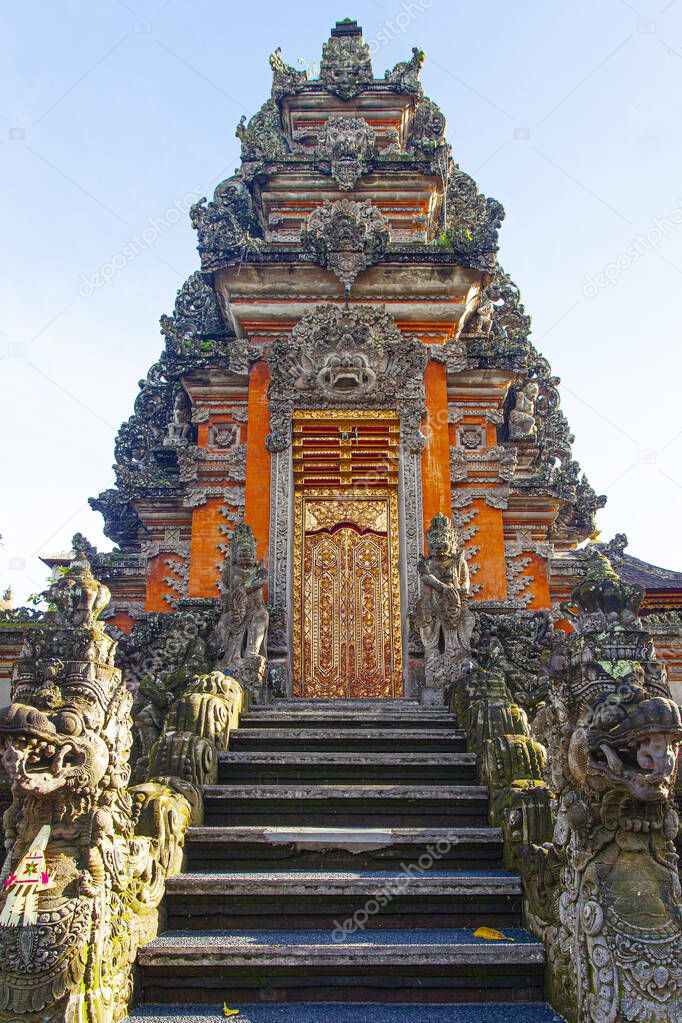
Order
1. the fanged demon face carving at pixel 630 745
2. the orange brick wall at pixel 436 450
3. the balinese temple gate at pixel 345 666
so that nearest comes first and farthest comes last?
the fanged demon face carving at pixel 630 745 → the balinese temple gate at pixel 345 666 → the orange brick wall at pixel 436 450

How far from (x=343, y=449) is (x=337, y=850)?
6.48 m

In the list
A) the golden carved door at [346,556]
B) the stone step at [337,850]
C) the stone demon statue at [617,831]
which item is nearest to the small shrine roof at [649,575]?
the golden carved door at [346,556]

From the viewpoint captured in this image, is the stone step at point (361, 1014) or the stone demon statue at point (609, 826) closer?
the stone demon statue at point (609, 826)

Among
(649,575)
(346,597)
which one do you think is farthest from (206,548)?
(649,575)

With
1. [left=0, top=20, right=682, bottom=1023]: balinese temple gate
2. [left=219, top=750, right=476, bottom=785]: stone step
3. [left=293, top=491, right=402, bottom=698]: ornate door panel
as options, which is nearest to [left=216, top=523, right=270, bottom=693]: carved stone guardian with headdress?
[left=0, top=20, right=682, bottom=1023]: balinese temple gate

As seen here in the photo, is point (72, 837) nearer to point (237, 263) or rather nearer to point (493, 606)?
point (493, 606)

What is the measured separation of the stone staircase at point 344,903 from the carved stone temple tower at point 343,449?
3153 millimetres

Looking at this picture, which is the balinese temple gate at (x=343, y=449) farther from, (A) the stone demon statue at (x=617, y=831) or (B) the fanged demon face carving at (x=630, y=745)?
(B) the fanged demon face carving at (x=630, y=745)

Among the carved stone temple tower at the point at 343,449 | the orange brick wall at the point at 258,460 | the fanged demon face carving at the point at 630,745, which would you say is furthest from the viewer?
the orange brick wall at the point at 258,460

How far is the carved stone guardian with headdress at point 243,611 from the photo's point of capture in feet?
30.1

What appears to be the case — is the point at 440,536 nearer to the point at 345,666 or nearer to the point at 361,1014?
the point at 345,666

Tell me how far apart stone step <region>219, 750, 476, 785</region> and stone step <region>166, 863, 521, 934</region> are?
1365mm

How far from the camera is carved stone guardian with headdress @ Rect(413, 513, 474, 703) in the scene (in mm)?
8992

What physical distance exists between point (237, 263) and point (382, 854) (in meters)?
8.99
